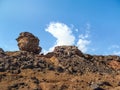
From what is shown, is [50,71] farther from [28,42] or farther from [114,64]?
[114,64]

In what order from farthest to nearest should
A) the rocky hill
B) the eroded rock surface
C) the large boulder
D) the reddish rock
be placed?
1. the reddish rock
2. the large boulder
3. the rocky hill
4. the eroded rock surface

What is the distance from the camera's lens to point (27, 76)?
3794cm

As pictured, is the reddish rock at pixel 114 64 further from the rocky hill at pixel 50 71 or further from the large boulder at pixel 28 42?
the large boulder at pixel 28 42

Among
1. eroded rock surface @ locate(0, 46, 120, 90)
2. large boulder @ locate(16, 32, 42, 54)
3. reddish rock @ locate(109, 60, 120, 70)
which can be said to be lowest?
eroded rock surface @ locate(0, 46, 120, 90)

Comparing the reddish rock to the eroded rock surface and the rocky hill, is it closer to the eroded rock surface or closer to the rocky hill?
the rocky hill

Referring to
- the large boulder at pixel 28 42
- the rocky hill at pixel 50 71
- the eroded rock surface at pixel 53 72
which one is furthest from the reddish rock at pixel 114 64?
the large boulder at pixel 28 42

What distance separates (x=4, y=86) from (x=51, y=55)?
47.5 feet

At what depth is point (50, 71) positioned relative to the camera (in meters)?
40.4

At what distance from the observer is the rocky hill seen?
1409 inches

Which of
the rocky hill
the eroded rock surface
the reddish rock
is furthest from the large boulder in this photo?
the reddish rock

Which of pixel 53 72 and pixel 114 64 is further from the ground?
pixel 114 64

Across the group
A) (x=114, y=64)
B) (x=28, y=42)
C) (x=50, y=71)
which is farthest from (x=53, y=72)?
(x=114, y=64)

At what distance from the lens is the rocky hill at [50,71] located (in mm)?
35781

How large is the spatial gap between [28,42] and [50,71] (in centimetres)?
1019
